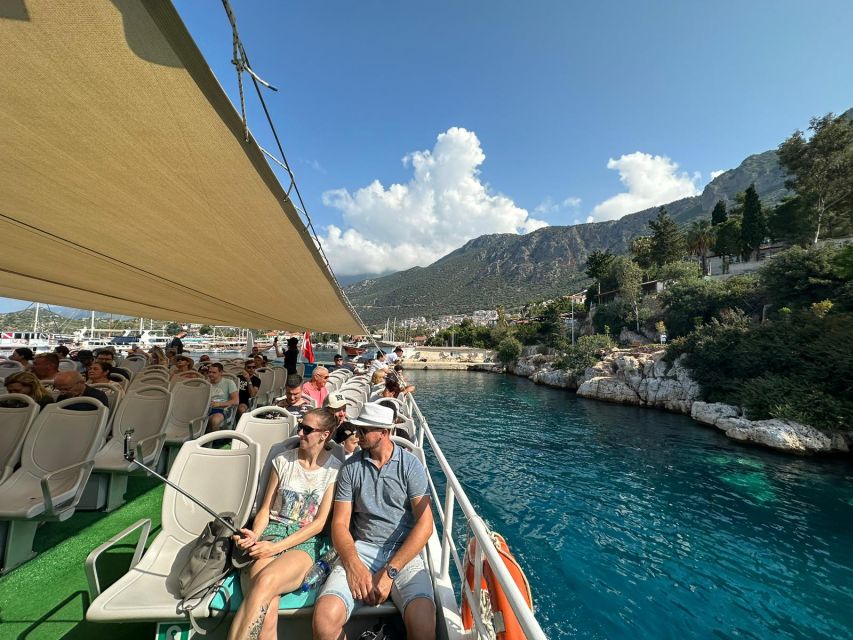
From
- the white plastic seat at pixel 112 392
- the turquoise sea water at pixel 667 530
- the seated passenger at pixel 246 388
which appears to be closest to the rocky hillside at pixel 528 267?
the turquoise sea water at pixel 667 530

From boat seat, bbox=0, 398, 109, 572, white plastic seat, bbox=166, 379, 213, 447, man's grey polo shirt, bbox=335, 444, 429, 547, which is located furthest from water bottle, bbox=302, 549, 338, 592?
white plastic seat, bbox=166, 379, 213, 447

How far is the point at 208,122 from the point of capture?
1.65 meters

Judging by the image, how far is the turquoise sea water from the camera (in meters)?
4.31


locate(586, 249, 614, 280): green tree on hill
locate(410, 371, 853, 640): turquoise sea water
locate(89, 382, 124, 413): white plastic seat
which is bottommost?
locate(410, 371, 853, 640): turquoise sea water

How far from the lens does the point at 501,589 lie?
1183mm

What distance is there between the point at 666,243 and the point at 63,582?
5224 centimetres

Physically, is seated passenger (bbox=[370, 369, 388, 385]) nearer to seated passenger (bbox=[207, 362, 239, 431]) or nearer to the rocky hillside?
seated passenger (bbox=[207, 362, 239, 431])

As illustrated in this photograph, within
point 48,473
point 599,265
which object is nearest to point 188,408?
point 48,473

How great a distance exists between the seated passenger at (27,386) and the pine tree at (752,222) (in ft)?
153

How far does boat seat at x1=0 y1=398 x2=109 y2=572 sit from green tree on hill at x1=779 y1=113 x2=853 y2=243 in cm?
4248

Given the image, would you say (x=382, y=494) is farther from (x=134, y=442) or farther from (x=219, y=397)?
(x=219, y=397)

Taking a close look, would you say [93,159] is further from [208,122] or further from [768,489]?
[768,489]

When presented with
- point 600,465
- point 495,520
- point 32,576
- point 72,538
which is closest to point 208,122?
point 32,576

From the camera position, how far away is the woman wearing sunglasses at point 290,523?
1606mm
